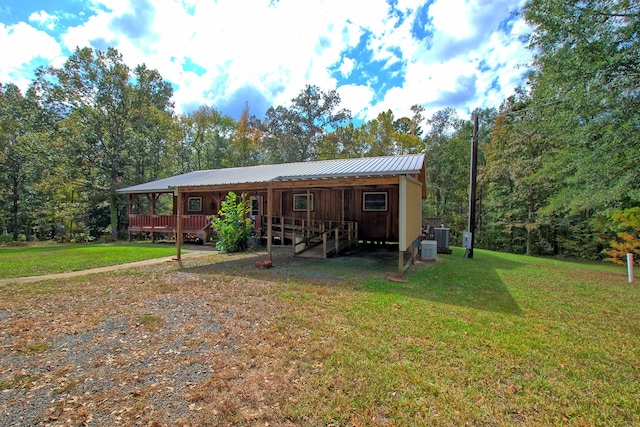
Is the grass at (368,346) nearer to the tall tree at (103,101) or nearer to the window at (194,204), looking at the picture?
the window at (194,204)

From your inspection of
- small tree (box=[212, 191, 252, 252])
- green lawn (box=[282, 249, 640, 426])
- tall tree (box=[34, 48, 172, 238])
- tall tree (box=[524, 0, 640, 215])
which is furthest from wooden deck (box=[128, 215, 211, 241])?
tall tree (box=[524, 0, 640, 215])

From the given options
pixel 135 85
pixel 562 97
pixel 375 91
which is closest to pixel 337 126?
pixel 375 91

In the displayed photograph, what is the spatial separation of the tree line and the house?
4.59 metres

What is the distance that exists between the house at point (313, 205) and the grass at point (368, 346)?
10.6 feet

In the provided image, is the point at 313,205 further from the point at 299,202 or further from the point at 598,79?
the point at 598,79

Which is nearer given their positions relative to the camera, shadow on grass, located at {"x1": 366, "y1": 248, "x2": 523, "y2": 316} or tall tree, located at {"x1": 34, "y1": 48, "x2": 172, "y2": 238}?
→ shadow on grass, located at {"x1": 366, "y1": 248, "x2": 523, "y2": 316}

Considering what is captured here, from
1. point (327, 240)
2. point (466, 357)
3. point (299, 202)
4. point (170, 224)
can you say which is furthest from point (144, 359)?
point (170, 224)

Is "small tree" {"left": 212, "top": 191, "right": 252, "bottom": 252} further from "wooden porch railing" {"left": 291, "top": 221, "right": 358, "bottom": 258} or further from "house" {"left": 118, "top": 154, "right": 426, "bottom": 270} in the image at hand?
"wooden porch railing" {"left": 291, "top": 221, "right": 358, "bottom": 258}

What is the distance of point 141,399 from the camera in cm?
234

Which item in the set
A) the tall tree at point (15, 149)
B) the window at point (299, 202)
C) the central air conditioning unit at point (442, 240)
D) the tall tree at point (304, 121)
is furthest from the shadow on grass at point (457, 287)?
the tall tree at point (15, 149)

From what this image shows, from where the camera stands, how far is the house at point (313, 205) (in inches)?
344

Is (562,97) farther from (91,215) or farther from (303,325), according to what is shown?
(91,215)

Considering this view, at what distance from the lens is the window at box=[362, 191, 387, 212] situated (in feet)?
40.4

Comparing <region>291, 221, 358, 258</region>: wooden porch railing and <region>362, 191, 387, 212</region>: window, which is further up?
<region>362, 191, 387, 212</region>: window
